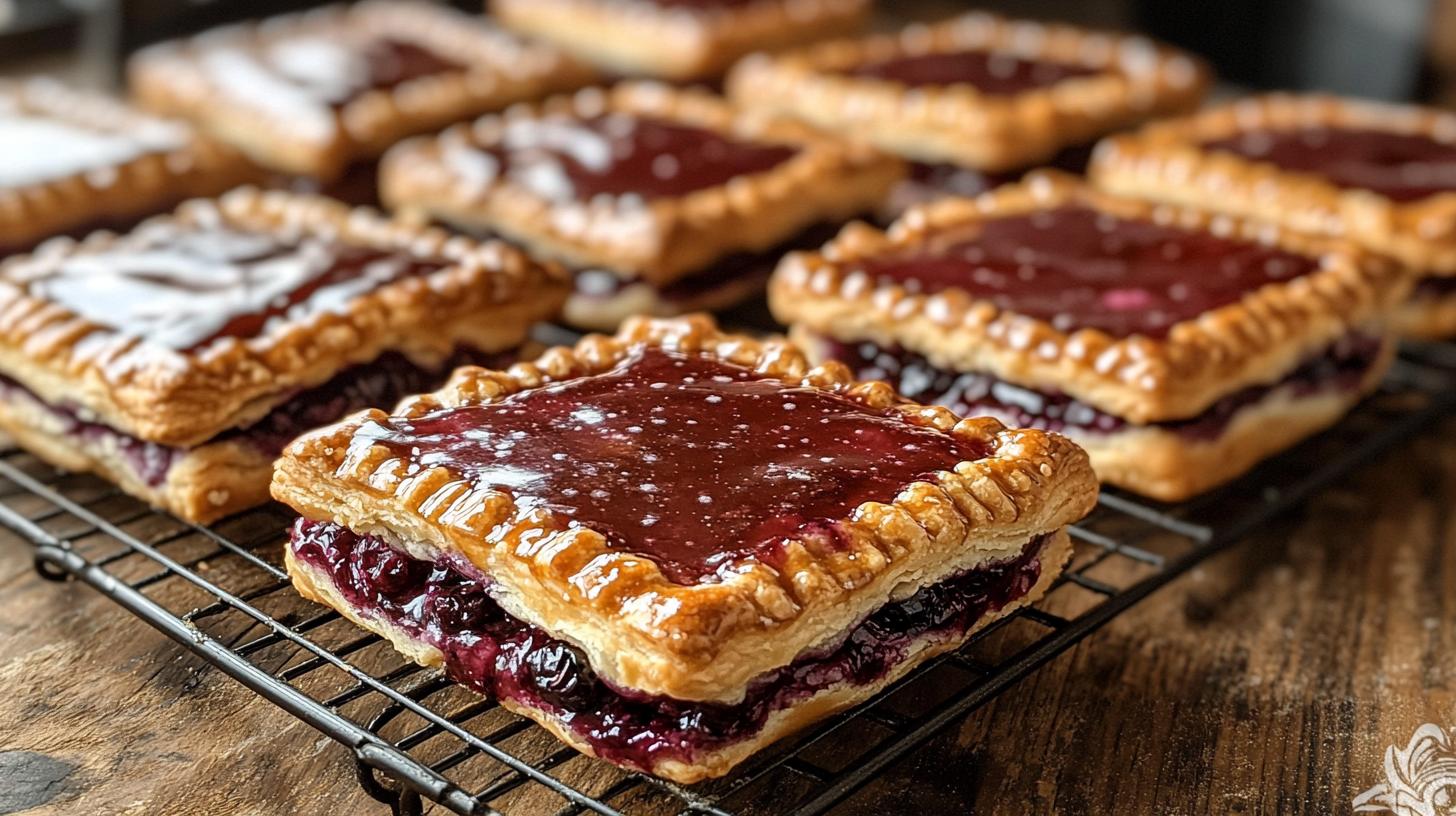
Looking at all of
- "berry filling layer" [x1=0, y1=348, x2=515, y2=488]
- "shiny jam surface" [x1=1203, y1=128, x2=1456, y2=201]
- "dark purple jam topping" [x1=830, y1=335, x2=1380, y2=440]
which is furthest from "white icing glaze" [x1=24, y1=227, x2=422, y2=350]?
"shiny jam surface" [x1=1203, y1=128, x2=1456, y2=201]

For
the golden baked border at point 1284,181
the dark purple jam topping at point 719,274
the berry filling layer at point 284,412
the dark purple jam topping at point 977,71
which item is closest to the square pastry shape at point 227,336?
the berry filling layer at point 284,412

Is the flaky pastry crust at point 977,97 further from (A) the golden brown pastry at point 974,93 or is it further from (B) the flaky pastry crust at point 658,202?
(B) the flaky pastry crust at point 658,202

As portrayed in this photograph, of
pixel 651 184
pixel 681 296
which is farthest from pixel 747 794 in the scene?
pixel 651 184

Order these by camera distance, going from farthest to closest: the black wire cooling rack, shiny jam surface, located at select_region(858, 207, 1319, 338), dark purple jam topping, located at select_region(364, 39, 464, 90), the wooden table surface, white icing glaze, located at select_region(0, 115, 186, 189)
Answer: dark purple jam topping, located at select_region(364, 39, 464, 90) < white icing glaze, located at select_region(0, 115, 186, 189) < shiny jam surface, located at select_region(858, 207, 1319, 338) < the wooden table surface < the black wire cooling rack

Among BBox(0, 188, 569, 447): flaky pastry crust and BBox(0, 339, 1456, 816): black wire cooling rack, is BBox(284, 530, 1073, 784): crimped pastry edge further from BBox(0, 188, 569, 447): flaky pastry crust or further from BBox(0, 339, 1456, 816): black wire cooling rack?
BBox(0, 188, 569, 447): flaky pastry crust

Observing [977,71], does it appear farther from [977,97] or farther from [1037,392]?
[1037,392]

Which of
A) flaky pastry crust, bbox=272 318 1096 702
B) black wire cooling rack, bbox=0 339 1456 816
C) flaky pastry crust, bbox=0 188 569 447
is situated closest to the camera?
flaky pastry crust, bbox=272 318 1096 702

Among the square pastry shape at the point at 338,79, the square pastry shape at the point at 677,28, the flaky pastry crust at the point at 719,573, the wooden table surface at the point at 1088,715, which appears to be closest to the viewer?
the flaky pastry crust at the point at 719,573
